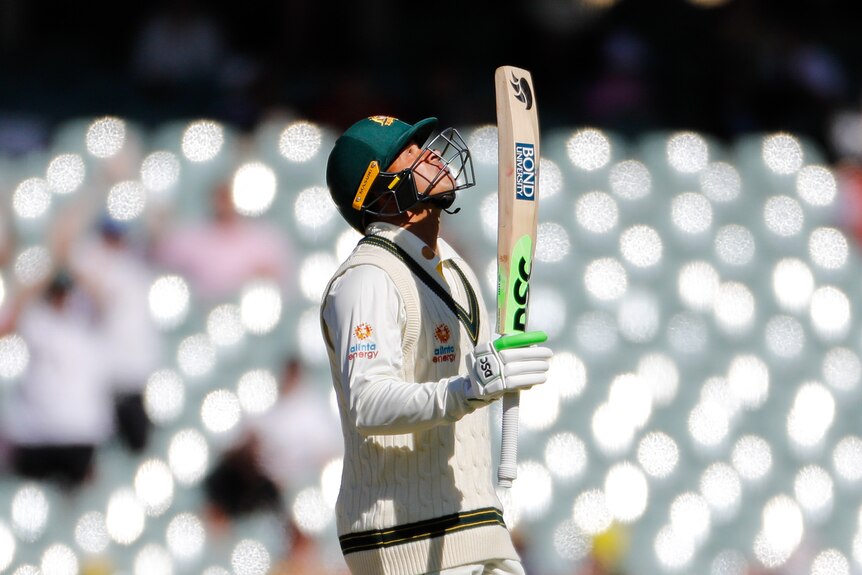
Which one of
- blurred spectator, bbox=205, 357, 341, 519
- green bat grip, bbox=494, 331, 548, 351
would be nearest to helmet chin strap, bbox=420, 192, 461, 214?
green bat grip, bbox=494, 331, 548, 351

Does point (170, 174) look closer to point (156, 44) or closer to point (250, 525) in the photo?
point (156, 44)

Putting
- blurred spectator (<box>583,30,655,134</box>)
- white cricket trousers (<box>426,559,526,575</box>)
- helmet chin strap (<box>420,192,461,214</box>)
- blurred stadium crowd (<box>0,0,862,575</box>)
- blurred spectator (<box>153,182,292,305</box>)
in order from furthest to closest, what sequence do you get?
blurred spectator (<box>583,30,655,134</box>), blurred spectator (<box>153,182,292,305</box>), blurred stadium crowd (<box>0,0,862,575</box>), helmet chin strap (<box>420,192,461,214</box>), white cricket trousers (<box>426,559,526,575</box>)

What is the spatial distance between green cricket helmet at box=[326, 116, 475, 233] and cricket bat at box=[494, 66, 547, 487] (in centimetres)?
9

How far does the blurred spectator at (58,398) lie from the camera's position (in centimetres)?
479

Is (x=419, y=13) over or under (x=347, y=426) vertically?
over

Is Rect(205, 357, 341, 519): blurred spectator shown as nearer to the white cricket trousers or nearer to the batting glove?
the white cricket trousers

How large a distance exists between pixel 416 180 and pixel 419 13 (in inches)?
176

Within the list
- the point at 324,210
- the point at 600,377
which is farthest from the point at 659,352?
the point at 324,210

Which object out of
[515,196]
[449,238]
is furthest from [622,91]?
[515,196]

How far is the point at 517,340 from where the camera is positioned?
227 centimetres

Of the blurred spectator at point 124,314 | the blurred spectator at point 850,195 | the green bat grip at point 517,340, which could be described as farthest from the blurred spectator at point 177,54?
the green bat grip at point 517,340

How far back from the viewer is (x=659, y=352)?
5730 mm

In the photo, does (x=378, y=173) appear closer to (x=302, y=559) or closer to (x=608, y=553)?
(x=302, y=559)

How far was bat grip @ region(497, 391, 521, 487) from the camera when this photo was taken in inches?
92.4
